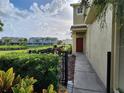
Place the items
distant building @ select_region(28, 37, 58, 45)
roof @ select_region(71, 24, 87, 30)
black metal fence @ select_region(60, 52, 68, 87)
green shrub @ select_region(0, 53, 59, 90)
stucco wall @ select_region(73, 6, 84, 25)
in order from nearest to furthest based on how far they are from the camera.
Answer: green shrub @ select_region(0, 53, 59, 90), black metal fence @ select_region(60, 52, 68, 87), roof @ select_region(71, 24, 87, 30), stucco wall @ select_region(73, 6, 84, 25), distant building @ select_region(28, 37, 58, 45)

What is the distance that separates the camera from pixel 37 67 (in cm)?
806

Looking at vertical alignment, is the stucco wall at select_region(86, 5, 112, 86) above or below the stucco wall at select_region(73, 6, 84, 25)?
below

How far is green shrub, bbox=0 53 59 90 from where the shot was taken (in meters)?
7.95

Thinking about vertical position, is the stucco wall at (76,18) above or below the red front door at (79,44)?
above

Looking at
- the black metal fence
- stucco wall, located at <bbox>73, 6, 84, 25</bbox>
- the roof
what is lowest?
the black metal fence

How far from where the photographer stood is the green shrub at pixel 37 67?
795 centimetres

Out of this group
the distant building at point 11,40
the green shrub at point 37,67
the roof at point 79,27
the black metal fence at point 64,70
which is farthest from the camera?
the distant building at point 11,40

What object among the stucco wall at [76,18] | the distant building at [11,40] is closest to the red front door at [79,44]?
the stucco wall at [76,18]

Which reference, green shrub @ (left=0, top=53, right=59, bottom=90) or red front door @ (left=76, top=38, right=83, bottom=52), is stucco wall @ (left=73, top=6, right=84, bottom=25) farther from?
green shrub @ (left=0, top=53, right=59, bottom=90)

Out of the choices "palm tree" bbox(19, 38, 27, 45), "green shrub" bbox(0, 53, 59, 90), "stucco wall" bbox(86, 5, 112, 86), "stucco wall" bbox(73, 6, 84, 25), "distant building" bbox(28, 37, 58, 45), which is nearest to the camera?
"green shrub" bbox(0, 53, 59, 90)

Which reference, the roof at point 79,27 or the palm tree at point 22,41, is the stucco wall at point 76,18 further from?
the palm tree at point 22,41

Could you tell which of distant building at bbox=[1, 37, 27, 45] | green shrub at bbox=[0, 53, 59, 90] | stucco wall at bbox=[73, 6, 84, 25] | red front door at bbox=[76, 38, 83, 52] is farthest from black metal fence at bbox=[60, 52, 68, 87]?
distant building at bbox=[1, 37, 27, 45]

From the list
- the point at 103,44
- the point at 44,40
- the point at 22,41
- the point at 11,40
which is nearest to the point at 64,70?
the point at 103,44

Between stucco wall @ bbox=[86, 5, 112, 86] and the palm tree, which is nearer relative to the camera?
stucco wall @ bbox=[86, 5, 112, 86]
